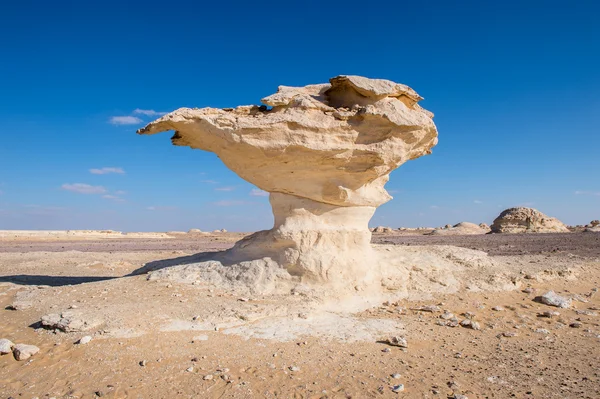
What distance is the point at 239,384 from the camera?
424 centimetres

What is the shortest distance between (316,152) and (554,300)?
5.64 meters

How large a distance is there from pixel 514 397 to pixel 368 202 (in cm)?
495

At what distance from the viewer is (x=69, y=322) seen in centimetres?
568

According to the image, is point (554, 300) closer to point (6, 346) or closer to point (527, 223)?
point (6, 346)

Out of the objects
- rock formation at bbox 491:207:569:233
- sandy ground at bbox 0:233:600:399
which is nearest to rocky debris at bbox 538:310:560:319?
sandy ground at bbox 0:233:600:399

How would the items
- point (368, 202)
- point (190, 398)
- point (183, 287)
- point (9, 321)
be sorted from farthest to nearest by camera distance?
point (368, 202), point (183, 287), point (9, 321), point (190, 398)

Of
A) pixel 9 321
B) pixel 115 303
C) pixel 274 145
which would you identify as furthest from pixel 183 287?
pixel 274 145

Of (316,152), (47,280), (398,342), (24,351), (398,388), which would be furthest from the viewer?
(47,280)

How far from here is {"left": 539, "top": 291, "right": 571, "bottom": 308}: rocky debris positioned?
7719 millimetres

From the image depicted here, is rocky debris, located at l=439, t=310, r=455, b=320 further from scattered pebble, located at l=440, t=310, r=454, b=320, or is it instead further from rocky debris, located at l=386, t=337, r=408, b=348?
rocky debris, located at l=386, t=337, r=408, b=348

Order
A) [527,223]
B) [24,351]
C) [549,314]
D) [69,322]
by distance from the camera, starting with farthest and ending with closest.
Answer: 1. [527,223]
2. [549,314]
3. [69,322]
4. [24,351]

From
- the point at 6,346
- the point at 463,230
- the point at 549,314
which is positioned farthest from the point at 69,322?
the point at 463,230

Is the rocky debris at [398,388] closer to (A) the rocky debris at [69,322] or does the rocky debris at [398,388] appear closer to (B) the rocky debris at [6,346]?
(A) the rocky debris at [69,322]

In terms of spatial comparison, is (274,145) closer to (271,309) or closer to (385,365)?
(271,309)
